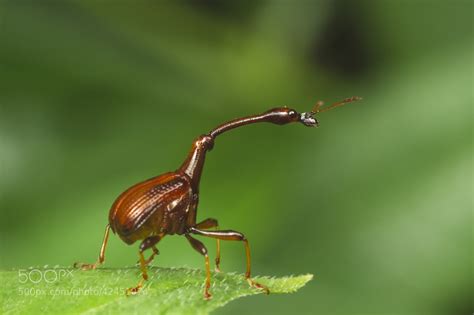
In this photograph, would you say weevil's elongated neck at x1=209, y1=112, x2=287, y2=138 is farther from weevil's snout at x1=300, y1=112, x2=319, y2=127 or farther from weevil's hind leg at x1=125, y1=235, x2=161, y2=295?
weevil's hind leg at x1=125, y1=235, x2=161, y2=295

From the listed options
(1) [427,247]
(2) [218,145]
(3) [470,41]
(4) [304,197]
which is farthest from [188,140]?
(3) [470,41]

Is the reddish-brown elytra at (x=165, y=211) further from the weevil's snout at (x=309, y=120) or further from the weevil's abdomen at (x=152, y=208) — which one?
the weevil's snout at (x=309, y=120)

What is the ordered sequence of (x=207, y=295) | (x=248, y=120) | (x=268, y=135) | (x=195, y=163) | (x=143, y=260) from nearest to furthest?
(x=207, y=295) → (x=143, y=260) → (x=195, y=163) → (x=248, y=120) → (x=268, y=135)

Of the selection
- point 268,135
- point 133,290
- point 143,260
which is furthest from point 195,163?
point 268,135

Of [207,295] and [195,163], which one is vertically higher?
[195,163]

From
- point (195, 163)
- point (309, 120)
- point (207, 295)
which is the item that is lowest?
point (207, 295)

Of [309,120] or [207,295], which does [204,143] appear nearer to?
[309,120]
